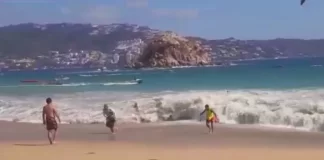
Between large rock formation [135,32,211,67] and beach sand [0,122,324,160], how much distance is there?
430 ft

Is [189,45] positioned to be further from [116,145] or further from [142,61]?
[116,145]

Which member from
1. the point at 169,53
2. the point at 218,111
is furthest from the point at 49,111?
the point at 169,53

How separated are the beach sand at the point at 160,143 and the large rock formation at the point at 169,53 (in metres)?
131

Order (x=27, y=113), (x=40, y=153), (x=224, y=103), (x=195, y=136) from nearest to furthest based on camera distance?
(x=40, y=153) < (x=195, y=136) < (x=224, y=103) < (x=27, y=113)

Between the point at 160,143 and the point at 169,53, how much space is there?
140m

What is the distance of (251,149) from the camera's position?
14914 mm

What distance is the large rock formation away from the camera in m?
154

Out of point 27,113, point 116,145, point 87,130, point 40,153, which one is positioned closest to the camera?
point 40,153

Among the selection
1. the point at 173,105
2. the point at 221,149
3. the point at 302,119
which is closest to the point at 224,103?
the point at 173,105

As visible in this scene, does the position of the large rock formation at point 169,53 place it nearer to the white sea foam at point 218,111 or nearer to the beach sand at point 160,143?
the white sea foam at point 218,111

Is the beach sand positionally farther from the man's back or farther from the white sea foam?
the white sea foam

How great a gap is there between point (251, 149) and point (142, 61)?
472 ft

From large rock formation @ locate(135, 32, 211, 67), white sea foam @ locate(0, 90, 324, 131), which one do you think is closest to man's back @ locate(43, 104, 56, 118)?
white sea foam @ locate(0, 90, 324, 131)

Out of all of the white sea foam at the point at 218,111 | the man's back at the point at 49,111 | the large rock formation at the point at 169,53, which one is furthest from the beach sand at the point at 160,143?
the large rock formation at the point at 169,53
